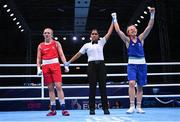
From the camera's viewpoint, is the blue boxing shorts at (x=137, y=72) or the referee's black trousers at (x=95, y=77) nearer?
the blue boxing shorts at (x=137, y=72)

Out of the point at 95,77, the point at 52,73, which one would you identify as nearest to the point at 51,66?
the point at 52,73

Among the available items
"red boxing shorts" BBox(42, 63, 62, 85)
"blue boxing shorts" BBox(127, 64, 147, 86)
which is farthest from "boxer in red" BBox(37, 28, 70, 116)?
"blue boxing shorts" BBox(127, 64, 147, 86)

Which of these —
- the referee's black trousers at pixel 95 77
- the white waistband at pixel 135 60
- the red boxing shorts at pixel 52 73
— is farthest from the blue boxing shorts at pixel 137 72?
the red boxing shorts at pixel 52 73

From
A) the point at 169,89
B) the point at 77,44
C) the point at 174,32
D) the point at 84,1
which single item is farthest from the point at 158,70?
the point at 169,89

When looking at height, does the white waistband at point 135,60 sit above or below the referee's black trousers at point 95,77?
above

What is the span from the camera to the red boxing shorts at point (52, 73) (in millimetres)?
5590

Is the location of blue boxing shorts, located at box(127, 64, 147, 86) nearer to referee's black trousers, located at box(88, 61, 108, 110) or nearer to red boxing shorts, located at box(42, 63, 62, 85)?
referee's black trousers, located at box(88, 61, 108, 110)

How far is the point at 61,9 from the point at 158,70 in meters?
9.51

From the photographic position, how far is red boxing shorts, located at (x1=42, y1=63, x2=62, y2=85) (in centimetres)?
559

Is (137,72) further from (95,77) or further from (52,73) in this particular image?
(52,73)

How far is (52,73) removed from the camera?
18.5ft

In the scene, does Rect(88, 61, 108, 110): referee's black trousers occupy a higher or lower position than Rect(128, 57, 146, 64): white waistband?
lower

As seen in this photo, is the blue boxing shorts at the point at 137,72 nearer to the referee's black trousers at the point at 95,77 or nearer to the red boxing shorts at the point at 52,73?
the referee's black trousers at the point at 95,77

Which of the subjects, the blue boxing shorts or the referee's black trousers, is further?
the referee's black trousers
